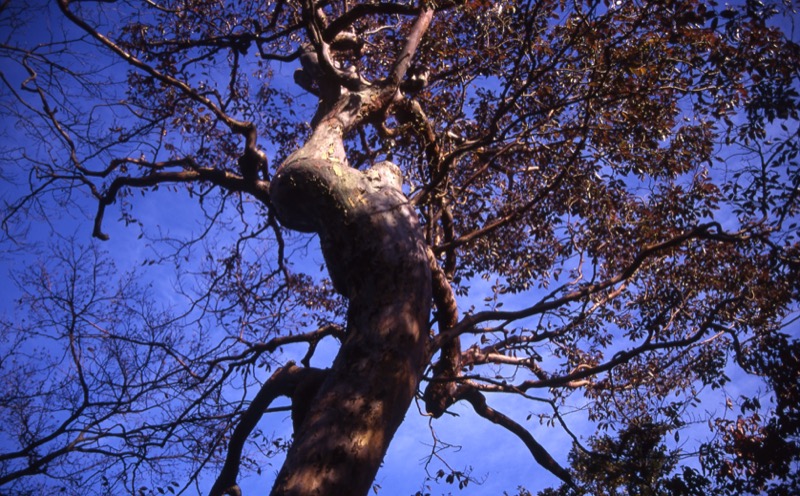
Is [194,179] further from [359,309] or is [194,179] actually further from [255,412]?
[359,309]

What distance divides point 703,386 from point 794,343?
1.89 m

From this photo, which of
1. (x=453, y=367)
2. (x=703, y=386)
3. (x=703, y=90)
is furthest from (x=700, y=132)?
(x=453, y=367)

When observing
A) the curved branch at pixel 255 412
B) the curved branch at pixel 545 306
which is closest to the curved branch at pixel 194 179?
the curved branch at pixel 255 412

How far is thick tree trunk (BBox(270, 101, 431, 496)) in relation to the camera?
2.39 m

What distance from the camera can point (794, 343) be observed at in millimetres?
4648

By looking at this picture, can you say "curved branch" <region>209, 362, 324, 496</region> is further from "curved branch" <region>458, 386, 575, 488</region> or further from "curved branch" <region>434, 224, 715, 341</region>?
"curved branch" <region>458, 386, 575, 488</region>

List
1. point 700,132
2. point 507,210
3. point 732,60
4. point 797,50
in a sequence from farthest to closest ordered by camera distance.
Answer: point 507,210
point 700,132
point 732,60
point 797,50

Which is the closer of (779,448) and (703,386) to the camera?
(779,448)

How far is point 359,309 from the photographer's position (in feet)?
10.3

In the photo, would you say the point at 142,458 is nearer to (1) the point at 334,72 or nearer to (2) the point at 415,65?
(1) the point at 334,72

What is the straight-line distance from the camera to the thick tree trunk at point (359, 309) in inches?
94.1

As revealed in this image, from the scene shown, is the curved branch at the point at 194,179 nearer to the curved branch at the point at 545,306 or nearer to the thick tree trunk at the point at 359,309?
the thick tree trunk at the point at 359,309

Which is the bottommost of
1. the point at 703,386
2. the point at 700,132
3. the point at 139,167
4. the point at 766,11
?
the point at 139,167

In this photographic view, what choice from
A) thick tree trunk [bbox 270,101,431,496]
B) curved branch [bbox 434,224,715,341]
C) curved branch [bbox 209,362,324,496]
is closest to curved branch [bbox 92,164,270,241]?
thick tree trunk [bbox 270,101,431,496]
